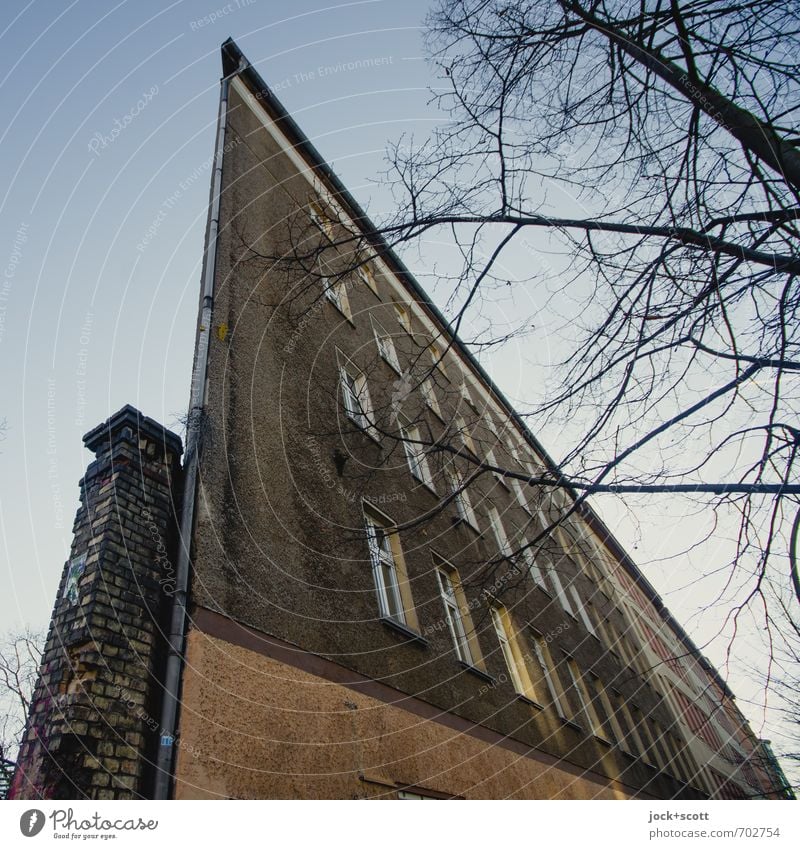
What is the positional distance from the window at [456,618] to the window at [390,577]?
0.76m

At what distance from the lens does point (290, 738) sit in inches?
195

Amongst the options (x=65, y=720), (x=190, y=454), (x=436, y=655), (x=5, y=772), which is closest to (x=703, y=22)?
(x=190, y=454)

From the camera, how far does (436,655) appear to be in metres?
7.96

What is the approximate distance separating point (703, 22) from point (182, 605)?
234 inches

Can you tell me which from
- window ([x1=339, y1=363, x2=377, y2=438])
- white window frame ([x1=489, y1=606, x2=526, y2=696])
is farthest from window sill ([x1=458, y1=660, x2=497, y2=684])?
window ([x1=339, y1=363, x2=377, y2=438])

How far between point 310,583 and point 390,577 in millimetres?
2148

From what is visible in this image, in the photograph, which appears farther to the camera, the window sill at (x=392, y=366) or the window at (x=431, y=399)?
the window sill at (x=392, y=366)

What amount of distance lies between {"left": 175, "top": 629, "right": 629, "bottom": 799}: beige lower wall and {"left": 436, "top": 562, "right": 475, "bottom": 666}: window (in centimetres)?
173

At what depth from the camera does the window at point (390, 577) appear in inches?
302

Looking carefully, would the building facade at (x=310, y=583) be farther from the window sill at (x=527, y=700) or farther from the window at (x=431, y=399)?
the window at (x=431, y=399)

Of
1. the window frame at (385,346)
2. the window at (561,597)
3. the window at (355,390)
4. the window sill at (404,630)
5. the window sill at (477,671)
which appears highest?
the window frame at (385,346)

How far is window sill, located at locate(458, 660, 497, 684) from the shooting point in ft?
27.4
